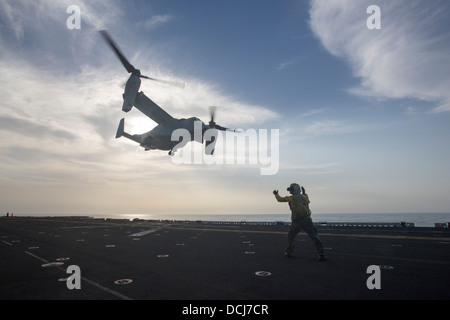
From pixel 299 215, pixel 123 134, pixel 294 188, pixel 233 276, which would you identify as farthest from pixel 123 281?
pixel 123 134

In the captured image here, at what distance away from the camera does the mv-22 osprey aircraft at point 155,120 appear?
2797 cm

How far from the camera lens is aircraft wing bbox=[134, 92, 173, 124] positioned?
28750 mm

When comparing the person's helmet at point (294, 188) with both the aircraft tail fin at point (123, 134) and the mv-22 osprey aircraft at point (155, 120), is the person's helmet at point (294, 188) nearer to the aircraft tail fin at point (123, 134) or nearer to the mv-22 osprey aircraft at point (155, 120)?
the mv-22 osprey aircraft at point (155, 120)

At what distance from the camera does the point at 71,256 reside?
421 inches

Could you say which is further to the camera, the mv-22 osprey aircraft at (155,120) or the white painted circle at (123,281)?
the mv-22 osprey aircraft at (155,120)

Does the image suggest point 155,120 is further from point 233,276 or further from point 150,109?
point 233,276

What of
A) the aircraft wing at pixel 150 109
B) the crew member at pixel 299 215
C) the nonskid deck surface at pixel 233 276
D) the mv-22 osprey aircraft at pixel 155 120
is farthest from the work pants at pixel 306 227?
the aircraft wing at pixel 150 109

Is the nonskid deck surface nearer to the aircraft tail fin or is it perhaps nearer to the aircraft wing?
the aircraft wing

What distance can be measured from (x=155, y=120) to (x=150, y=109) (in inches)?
58.1

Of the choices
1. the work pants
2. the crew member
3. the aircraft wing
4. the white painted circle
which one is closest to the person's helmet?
the crew member

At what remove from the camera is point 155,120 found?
99.8 feet

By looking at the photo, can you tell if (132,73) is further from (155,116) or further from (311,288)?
(311,288)
